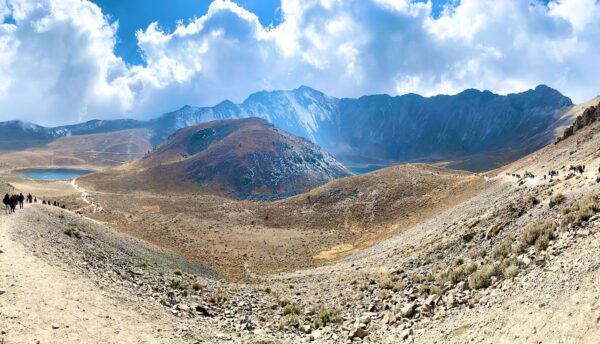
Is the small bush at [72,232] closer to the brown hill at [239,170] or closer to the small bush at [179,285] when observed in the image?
the small bush at [179,285]

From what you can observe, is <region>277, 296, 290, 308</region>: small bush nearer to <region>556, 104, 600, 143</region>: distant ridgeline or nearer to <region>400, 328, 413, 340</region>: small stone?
<region>400, 328, 413, 340</region>: small stone

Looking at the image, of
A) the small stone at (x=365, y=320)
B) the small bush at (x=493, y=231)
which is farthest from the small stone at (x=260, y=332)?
the small bush at (x=493, y=231)

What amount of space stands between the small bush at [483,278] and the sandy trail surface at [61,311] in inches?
486

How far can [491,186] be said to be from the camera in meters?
51.3

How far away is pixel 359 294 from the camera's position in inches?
914

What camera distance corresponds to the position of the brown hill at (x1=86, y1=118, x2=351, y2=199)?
455 ft

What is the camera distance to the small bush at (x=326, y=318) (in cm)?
1933

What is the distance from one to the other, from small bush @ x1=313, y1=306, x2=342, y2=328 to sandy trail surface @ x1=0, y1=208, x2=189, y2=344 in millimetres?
6906

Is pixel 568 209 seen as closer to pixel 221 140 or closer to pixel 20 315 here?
pixel 20 315

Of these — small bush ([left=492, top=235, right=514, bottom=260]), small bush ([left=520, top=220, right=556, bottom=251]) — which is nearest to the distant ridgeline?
small bush ([left=492, top=235, right=514, bottom=260])

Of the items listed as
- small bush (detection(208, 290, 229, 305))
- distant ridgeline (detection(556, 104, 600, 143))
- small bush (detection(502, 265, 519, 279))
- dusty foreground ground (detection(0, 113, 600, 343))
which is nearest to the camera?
dusty foreground ground (detection(0, 113, 600, 343))

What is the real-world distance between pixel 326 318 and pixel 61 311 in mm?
11416

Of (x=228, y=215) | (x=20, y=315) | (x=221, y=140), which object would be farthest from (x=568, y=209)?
(x=221, y=140)

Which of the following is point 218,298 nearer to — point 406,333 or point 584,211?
point 406,333
